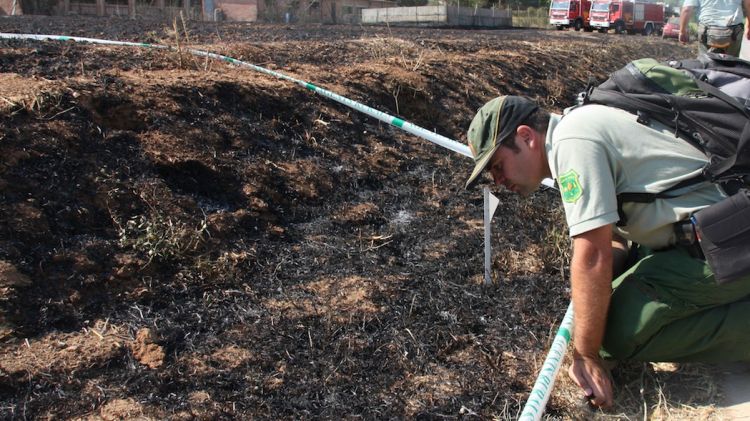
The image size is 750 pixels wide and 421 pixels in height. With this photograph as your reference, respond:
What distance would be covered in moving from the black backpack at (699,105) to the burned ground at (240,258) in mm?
1008

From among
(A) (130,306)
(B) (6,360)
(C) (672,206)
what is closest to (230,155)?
(A) (130,306)

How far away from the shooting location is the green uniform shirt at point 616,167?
6.42 feet

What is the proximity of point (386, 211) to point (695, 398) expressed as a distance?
203cm

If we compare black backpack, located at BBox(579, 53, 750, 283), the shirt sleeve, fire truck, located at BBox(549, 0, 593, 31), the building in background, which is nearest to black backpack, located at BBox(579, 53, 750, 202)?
black backpack, located at BBox(579, 53, 750, 283)

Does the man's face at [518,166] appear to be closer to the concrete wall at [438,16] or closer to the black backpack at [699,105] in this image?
the black backpack at [699,105]

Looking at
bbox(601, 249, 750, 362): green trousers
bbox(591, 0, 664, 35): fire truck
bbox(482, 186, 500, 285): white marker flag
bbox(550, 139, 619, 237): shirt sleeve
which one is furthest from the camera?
bbox(591, 0, 664, 35): fire truck

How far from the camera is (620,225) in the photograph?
223 cm

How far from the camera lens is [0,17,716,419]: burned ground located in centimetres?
227

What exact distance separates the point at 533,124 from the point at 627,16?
35.5m

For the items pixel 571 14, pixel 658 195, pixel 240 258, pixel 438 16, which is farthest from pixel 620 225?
pixel 571 14

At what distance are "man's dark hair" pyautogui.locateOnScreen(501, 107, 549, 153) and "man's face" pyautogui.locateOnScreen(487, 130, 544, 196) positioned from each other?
0.04 ft

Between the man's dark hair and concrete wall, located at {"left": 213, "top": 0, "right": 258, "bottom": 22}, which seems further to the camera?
concrete wall, located at {"left": 213, "top": 0, "right": 258, "bottom": 22}

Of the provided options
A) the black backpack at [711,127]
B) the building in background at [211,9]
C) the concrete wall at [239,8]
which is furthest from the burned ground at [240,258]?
the concrete wall at [239,8]

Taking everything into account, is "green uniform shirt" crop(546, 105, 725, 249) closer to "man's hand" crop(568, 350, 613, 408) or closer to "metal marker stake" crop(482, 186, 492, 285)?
"man's hand" crop(568, 350, 613, 408)
